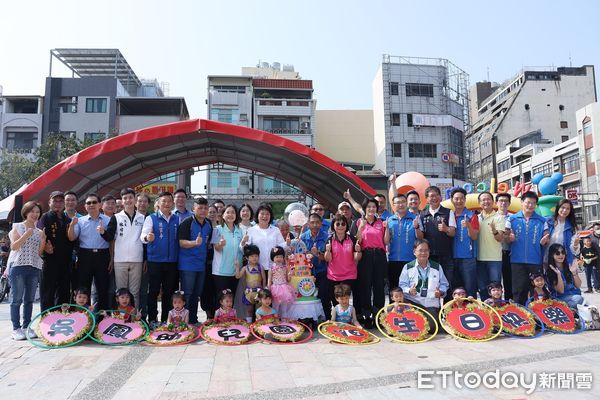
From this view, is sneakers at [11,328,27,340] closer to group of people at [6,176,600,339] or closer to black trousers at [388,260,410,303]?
group of people at [6,176,600,339]

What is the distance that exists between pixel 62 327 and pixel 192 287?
5.67 feet

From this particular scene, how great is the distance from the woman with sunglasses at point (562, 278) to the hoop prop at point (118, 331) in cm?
605

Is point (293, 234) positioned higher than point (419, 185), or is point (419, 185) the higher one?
point (419, 185)

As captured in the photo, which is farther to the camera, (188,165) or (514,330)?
(188,165)

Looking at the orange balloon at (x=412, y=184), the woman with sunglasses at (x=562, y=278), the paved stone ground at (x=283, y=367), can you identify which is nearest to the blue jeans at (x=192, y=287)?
the paved stone ground at (x=283, y=367)

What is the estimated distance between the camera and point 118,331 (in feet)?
19.1

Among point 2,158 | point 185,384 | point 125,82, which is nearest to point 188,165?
point 185,384

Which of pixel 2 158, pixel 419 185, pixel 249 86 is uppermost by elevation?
pixel 249 86

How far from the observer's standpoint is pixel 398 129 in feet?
128

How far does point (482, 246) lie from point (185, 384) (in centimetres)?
493

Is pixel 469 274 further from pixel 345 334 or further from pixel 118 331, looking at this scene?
pixel 118 331

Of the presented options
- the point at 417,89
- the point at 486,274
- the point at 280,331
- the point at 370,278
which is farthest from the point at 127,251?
the point at 417,89

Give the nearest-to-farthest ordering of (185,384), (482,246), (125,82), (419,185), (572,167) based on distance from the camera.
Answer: (185,384) → (482,246) → (419,185) → (572,167) → (125,82)

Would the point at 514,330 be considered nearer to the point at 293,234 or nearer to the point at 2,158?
the point at 293,234
